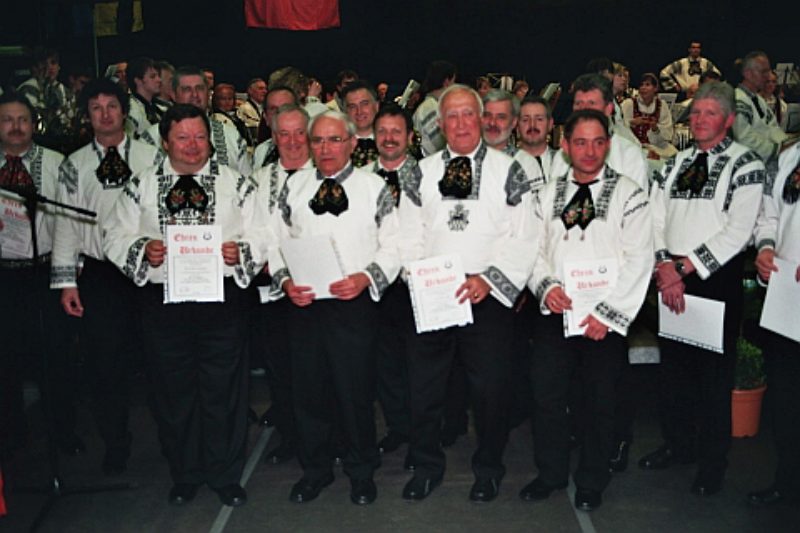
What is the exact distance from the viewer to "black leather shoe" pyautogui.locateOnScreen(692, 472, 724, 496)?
4.10m

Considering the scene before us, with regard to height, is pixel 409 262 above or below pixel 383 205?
below

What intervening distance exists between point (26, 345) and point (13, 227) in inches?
38.2

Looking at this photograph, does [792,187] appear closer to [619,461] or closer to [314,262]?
[619,461]

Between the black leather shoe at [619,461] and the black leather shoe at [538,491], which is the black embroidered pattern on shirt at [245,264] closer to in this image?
the black leather shoe at [538,491]

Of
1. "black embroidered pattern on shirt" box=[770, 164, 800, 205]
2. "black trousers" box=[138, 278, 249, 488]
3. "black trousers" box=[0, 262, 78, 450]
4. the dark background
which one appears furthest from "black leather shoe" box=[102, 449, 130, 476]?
the dark background

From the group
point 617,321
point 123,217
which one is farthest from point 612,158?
point 123,217

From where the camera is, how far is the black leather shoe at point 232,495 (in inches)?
161

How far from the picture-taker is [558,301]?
378cm

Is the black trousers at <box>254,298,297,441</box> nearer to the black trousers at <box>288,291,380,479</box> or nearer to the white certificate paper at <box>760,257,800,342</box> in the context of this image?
the black trousers at <box>288,291,380,479</box>

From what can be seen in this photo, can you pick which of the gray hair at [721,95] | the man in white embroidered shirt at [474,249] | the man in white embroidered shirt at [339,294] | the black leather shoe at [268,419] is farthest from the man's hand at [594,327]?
the black leather shoe at [268,419]

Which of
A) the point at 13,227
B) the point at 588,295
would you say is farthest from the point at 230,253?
the point at 588,295

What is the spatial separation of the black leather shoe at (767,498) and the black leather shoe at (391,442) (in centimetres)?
163

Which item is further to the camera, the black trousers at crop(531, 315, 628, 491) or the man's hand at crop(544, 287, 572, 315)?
the black trousers at crop(531, 315, 628, 491)

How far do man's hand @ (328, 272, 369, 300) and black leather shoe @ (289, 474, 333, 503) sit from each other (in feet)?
2.88
